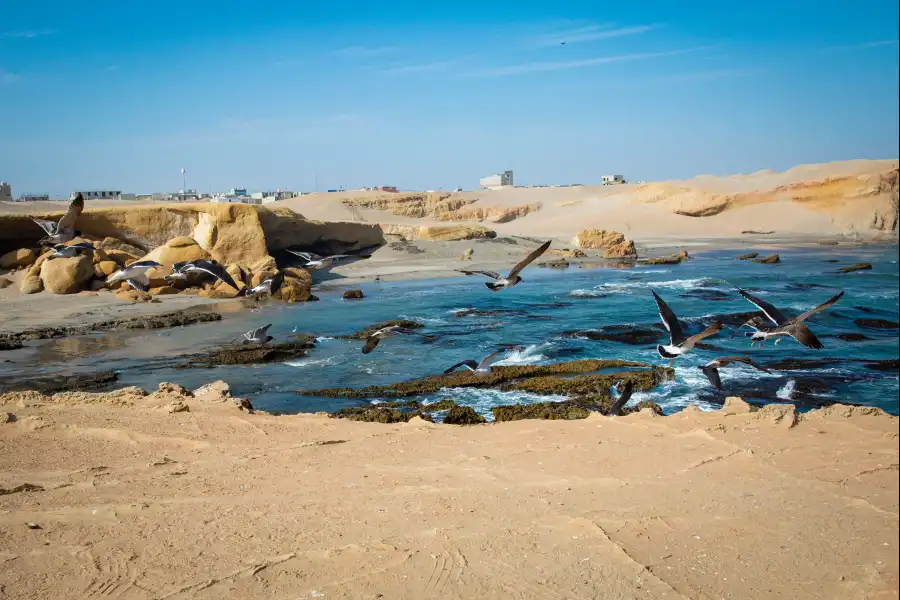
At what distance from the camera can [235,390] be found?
1062 cm

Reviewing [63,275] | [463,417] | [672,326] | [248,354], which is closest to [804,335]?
[672,326]

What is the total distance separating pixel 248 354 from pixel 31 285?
8.64 metres

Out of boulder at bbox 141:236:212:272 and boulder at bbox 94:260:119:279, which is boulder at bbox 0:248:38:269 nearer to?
boulder at bbox 94:260:119:279

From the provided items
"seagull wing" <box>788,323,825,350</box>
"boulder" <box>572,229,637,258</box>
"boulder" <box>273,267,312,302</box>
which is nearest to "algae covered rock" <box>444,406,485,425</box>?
"seagull wing" <box>788,323,825,350</box>

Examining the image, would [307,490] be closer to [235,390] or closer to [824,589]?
[824,589]

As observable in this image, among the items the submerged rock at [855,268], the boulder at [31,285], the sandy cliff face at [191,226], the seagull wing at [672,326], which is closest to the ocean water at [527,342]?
the submerged rock at [855,268]

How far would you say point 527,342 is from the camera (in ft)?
47.2

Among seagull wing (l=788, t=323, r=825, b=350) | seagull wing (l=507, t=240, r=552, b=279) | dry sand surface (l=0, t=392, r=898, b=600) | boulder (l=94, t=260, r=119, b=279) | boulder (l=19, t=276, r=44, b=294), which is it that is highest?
seagull wing (l=507, t=240, r=552, b=279)

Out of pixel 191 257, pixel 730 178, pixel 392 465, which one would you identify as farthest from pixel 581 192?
pixel 392 465

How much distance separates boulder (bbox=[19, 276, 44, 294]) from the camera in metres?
18.0

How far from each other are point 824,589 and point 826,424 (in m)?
3.54

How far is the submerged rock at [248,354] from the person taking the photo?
12.5 metres

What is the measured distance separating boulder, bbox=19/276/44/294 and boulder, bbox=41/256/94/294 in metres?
0.11

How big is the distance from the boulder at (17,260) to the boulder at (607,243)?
22.7m
